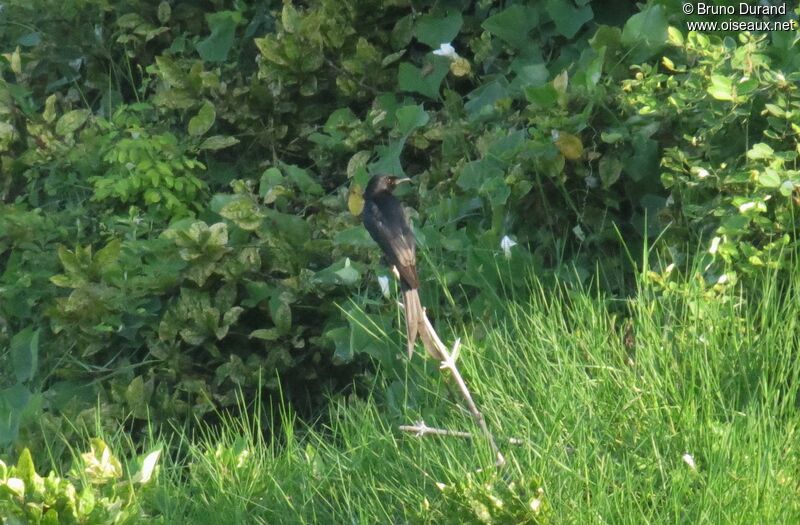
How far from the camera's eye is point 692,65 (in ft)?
14.2

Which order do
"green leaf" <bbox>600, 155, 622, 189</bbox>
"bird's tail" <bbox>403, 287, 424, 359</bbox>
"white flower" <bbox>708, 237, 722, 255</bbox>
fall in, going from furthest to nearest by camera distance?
"green leaf" <bbox>600, 155, 622, 189</bbox>, "white flower" <bbox>708, 237, 722, 255</bbox>, "bird's tail" <bbox>403, 287, 424, 359</bbox>

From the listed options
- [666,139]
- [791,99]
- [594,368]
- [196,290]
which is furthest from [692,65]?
[196,290]

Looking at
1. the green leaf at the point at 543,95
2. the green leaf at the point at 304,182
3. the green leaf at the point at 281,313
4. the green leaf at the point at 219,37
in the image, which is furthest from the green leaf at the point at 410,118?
the green leaf at the point at 219,37

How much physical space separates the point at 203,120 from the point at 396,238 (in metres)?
2.30

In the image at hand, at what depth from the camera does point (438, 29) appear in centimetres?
536

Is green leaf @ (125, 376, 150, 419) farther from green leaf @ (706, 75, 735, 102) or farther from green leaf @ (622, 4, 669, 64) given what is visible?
green leaf @ (706, 75, 735, 102)

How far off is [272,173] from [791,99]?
2.18 metres

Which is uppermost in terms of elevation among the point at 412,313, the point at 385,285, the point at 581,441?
the point at 412,313

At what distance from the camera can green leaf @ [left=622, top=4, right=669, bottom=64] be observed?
4422 mm

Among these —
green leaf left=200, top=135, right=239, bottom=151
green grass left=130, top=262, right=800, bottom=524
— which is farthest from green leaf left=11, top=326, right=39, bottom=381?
green grass left=130, top=262, right=800, bottom=524

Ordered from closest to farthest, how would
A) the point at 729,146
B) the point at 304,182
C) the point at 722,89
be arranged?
the point at 722,89 → the point at 729,146 → the point at 304,182

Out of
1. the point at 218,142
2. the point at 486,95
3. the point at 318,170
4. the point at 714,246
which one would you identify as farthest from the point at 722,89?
→ the point at 218,142

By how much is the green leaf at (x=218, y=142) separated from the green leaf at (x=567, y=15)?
4.85 ft

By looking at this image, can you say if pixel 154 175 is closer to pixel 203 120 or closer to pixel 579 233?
pixel 203 120
